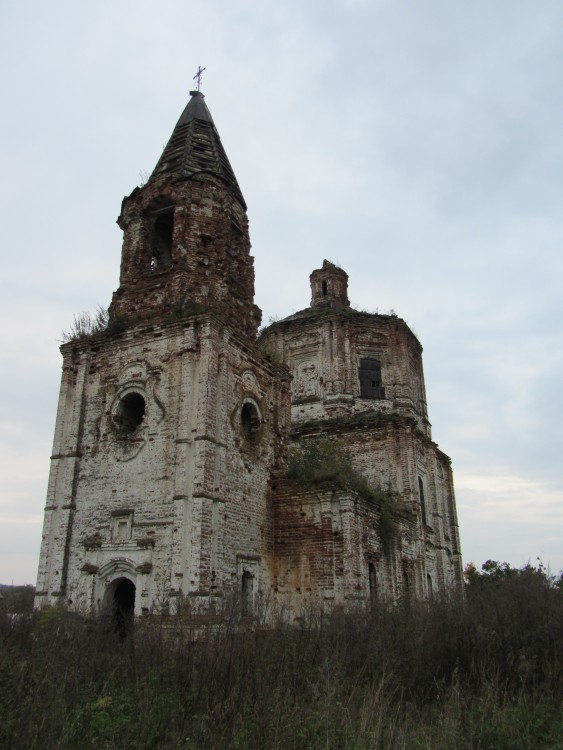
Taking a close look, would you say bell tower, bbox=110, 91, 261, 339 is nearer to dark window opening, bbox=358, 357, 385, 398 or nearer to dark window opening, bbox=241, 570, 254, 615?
dark window opening, bbox=241, 570, 254, 615

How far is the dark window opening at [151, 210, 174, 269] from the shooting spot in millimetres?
14395

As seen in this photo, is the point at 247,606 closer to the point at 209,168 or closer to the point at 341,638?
the point at 341,638

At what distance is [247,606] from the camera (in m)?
9.70

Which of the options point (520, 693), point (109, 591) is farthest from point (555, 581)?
point (109, 591)

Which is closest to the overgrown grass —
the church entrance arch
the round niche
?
the church entrance arch

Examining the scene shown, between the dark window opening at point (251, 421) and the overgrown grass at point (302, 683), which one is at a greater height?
the dark window opening at point (251, 421)

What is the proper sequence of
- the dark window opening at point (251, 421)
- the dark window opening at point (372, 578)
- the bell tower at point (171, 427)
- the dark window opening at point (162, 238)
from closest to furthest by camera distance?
the bell tower at point (171, 427), the dark window opening at point (251, 421), the dark window opening at point (372, 578), the dark window opening at point (162, 238)

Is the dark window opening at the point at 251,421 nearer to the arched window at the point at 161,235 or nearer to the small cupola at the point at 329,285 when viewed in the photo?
the arched window at the point at 161,235

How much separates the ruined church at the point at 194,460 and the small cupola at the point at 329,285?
813 cm

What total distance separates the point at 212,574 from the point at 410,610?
3.24 m

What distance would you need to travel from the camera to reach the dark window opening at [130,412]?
11953mm

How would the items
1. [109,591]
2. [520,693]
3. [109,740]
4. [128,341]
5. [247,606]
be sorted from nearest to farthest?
[109,740]
[520,693]
[247,606]
[109,591]
[128,341]

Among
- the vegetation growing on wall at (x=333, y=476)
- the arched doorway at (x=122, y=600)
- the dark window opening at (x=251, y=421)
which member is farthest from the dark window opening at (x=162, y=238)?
the arched doorway at (x=122, y=600)

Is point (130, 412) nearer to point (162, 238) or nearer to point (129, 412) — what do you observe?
point (129, 412)
